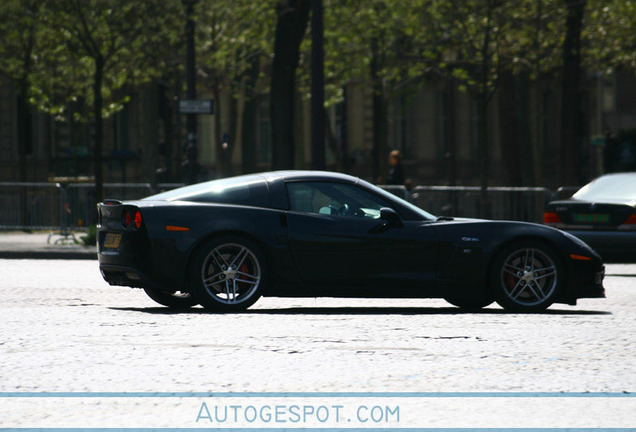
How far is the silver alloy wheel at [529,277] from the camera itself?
10781mm

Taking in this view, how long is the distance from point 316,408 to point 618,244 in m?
10.6

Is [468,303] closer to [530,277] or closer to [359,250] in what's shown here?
[530,277]

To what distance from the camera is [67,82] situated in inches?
1284

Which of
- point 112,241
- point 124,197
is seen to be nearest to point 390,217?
point 112,241

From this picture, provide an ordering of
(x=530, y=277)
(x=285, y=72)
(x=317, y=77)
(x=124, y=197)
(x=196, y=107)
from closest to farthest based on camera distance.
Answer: (x=530, y=277) < (x=317, y=77) < (x=196, y=107) < (x=285, y=72) < (x=124, y=197)

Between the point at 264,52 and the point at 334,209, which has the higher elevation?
the point at 264,52

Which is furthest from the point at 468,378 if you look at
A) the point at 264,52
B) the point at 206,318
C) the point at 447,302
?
the point at 264,52

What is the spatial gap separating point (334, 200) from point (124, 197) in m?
14.6

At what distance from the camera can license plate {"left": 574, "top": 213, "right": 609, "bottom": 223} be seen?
16.3 m

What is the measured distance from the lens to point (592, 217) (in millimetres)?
16391

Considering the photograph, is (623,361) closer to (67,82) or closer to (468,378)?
(468,378)

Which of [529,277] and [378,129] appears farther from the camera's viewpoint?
[378,129]

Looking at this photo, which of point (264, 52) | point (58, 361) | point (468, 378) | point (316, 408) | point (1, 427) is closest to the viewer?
point (1, 427)

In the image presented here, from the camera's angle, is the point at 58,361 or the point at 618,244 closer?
the point at 58,361
